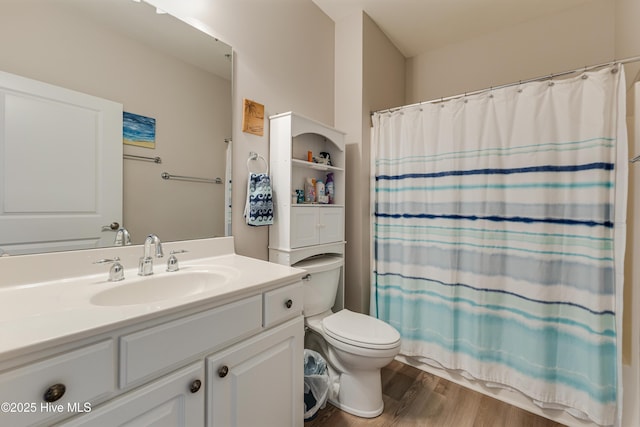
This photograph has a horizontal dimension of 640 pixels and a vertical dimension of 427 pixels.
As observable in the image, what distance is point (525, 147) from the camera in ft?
5.18

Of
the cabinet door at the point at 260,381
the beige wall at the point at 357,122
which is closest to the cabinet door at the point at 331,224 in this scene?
the beige wall at the point at 357,122

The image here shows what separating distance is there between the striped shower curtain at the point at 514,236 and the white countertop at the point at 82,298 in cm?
113

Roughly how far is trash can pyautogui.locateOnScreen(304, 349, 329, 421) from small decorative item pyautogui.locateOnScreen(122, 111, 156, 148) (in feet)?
4.63

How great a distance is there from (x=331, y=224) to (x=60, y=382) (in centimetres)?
148

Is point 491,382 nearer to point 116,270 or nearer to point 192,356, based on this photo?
point 192,356

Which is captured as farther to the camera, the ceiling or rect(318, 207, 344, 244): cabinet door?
the ceiling

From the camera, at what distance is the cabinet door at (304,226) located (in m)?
1.64

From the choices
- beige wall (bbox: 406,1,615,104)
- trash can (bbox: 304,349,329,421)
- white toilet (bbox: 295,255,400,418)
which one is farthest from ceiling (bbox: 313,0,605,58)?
trash can (bbox: 304,349,329,421)

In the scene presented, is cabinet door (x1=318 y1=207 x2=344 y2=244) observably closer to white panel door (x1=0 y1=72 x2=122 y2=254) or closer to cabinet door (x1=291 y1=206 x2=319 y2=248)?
cabinet door (x1=291 y1=206 x2=319 y2=248)

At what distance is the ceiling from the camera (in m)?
1.99

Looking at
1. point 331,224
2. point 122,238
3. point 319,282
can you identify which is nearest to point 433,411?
point 319,282

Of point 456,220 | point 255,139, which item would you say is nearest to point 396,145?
point 456,220

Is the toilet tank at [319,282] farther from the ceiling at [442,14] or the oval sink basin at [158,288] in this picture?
the ceiling at [442,14]

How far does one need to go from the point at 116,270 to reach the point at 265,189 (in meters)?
0.77
